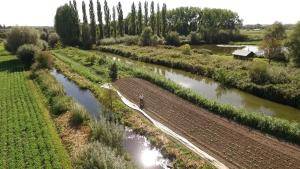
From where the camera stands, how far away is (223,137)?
68.9 feet

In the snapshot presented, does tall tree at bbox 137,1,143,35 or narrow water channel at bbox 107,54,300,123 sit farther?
tall tree at bbox 137,1,143,35

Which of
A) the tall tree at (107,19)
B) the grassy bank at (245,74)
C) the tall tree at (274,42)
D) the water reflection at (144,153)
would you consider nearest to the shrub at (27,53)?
the grassy bank at (245,74)

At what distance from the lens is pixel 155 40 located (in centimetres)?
8244

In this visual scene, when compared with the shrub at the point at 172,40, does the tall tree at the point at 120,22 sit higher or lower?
higher

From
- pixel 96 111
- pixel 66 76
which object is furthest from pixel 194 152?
pixel 66 76

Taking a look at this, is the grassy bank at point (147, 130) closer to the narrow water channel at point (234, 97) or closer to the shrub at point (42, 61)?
the shrub at point (42, 61)

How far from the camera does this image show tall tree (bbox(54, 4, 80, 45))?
86062 millimetres

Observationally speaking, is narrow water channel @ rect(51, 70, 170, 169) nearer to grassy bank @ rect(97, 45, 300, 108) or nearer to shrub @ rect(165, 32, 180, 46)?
grassy bank @ rect(97, 45, 300, 108)

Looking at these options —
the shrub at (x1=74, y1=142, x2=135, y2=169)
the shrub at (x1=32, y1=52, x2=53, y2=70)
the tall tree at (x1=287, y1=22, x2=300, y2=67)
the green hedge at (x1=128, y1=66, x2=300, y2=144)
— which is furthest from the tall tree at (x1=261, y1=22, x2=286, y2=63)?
the shrub at (x1=74, y1=142, x2=135, y2=169)

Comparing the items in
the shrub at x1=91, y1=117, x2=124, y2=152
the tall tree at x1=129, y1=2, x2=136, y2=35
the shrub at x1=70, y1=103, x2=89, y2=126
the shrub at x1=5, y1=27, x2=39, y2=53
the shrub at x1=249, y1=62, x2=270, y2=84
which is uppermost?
the tall tree at x1=129, y1=2, x2=136, y2=35

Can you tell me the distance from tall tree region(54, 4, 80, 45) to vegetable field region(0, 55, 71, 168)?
54.9 m

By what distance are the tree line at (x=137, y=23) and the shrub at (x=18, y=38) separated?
24.4m

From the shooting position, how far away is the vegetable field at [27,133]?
1752 centimetres

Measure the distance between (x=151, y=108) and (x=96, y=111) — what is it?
531cm
